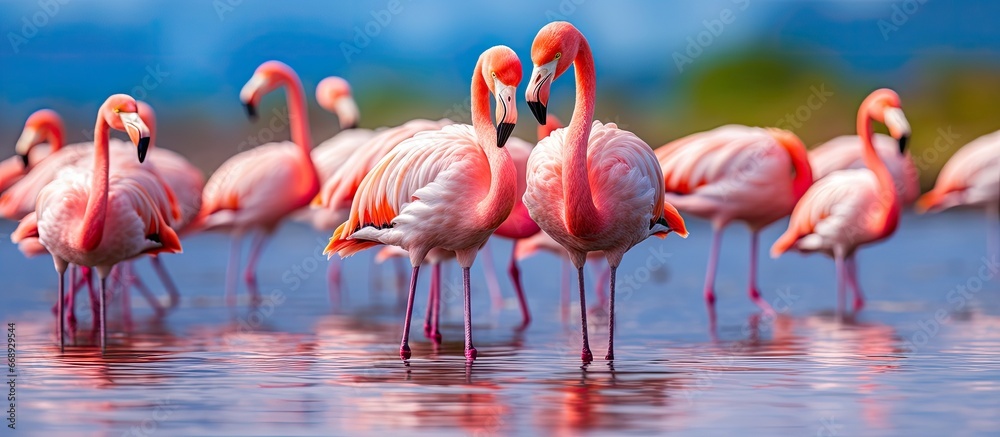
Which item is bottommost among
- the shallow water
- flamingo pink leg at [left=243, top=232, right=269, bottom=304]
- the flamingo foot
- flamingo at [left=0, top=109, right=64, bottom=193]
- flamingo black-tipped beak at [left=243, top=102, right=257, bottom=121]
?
the shallow water

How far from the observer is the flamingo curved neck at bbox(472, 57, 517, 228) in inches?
271

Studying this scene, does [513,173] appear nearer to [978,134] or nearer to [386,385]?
[386,385]

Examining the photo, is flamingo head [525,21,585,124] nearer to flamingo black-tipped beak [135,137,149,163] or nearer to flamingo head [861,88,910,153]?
flamingo black-tipped beak [135,137,149,163]

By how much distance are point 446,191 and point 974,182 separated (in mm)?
8672

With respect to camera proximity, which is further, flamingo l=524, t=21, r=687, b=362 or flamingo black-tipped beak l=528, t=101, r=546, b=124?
flamingo l=524, t=21, r=687, b=362

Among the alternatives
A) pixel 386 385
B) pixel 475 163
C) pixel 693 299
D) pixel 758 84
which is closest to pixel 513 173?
pixel 475 163

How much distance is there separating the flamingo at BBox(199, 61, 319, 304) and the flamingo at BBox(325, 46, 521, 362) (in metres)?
4.39

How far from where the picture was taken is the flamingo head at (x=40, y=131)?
36.1ft

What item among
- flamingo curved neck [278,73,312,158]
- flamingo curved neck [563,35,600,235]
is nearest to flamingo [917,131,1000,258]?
flamingo curved neck [278,73,312,158]

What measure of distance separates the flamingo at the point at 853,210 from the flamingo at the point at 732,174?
22 cm

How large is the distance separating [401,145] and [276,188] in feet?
14.7

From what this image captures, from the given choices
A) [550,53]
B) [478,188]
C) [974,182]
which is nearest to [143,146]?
[478,188]

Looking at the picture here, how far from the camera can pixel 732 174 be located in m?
10.8

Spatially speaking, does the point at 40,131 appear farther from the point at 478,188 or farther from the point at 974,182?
the point at 974,182
